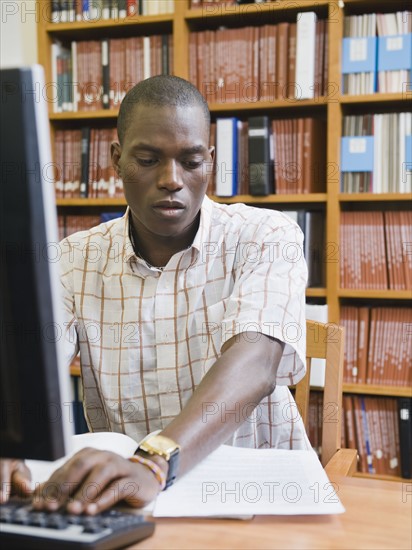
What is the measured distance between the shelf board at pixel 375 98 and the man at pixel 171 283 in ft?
3.46

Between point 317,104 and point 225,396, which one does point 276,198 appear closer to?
point 317,104

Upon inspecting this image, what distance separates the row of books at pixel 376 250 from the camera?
218 cm

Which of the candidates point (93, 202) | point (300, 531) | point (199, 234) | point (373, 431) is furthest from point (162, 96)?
point (373, 431)

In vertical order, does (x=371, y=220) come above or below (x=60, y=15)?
below

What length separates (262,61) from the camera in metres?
2.27

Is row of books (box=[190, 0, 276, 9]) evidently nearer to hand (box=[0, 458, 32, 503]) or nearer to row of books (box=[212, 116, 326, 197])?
row of books (box=[212, 116, 326, 197])

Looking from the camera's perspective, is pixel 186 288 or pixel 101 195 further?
pixel 101 195

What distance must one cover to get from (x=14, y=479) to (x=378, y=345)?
1745 mm

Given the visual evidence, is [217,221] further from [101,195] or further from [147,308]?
[101,195]

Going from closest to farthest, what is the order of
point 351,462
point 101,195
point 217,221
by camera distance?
point 351,462 < point 217,221 < point 101,195

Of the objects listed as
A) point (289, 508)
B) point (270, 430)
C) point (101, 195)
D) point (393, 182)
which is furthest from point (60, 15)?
point (289, 508)

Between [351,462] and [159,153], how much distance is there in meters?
0.62

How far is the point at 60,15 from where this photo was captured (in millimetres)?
2475

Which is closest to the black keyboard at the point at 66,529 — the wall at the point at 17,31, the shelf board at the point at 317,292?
the shelf board at the point at 317,292
